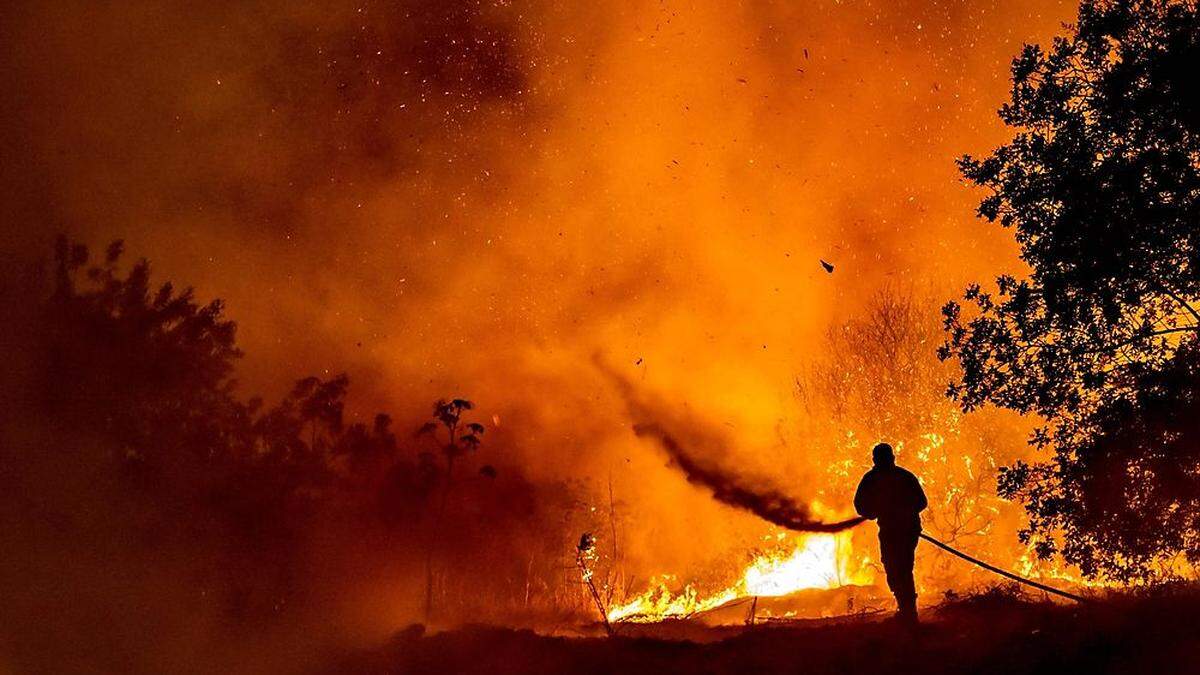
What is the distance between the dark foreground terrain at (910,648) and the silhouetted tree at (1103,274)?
1.02 metres

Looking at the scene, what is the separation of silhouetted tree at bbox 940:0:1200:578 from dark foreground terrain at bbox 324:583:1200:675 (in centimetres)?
102

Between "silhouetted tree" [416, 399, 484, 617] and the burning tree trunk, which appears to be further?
"silhouetted tree" [416, 399, 484, 617]

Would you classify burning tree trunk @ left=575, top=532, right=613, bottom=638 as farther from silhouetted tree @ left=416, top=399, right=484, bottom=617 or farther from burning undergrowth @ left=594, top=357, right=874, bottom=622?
silhouetted tree @ left=416, top=399, right=484, bottom=617

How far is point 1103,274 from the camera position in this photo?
9844 millimetres

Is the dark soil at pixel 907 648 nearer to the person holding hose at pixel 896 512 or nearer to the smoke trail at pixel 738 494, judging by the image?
the person holding hose at pixel 896 512

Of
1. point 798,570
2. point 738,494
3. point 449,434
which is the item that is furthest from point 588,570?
point 738,494

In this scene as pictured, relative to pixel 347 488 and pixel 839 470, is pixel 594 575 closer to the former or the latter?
pixel 347 488

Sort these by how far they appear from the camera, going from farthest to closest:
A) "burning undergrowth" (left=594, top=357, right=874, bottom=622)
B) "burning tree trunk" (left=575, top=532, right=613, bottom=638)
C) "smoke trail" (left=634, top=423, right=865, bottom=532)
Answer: "burning undergrowth" (left=594, top=357, right=874, bottom=622) → "smoke trail" (left=634, top=423, right=865, bottom=532) → "burning tree trunk" (left=575, top=532, right=613, bottom=638)

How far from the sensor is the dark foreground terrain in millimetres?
8414

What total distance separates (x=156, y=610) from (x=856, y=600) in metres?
14.2

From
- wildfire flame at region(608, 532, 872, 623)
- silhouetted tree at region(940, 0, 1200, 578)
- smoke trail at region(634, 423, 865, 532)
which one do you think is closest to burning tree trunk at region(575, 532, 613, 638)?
wildfire flame at region(608, 532, 872, 623)

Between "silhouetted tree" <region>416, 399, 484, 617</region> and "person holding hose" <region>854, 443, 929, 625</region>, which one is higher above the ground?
"silhouetted tree" <region>416, 399, 484, 617</region>

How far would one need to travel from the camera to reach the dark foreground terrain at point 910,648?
27.6ft

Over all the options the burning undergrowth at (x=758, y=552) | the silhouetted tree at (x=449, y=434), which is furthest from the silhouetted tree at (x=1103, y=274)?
the silhouetted tree at (x=449, y=434)
